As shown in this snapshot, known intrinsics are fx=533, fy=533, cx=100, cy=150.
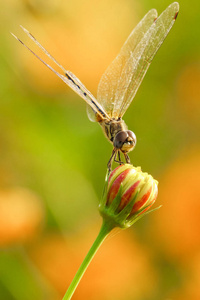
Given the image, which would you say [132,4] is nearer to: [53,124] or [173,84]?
[173,84]

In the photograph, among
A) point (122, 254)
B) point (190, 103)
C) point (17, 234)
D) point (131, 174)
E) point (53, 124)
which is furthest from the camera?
point (190, 103)

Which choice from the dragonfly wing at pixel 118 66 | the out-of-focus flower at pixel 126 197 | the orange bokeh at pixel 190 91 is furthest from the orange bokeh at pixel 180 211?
the out-of-focus flower at pixel 126 197

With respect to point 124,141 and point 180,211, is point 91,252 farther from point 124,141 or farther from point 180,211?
point 180,211

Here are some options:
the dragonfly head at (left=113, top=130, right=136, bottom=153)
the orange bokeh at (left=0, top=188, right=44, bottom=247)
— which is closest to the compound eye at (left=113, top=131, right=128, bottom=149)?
the dragonfly head at (left=113, top=130, right=136, bottom=153)

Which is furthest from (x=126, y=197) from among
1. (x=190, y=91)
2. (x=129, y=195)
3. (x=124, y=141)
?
(x=190, y=91)

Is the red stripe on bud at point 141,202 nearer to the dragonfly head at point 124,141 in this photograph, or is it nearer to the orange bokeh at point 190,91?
the dragonfly head at point 124,141

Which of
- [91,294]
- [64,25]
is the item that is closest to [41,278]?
[91,294]

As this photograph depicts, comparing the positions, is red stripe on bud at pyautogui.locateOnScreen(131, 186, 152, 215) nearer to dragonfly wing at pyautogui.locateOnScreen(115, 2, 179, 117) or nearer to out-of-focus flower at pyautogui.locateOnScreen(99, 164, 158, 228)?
out-of-focus flower at pyautogui.locateOnScreen(99, 164, 158, 228)

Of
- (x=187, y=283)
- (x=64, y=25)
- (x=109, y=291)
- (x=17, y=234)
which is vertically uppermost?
(x=64, y=25)
